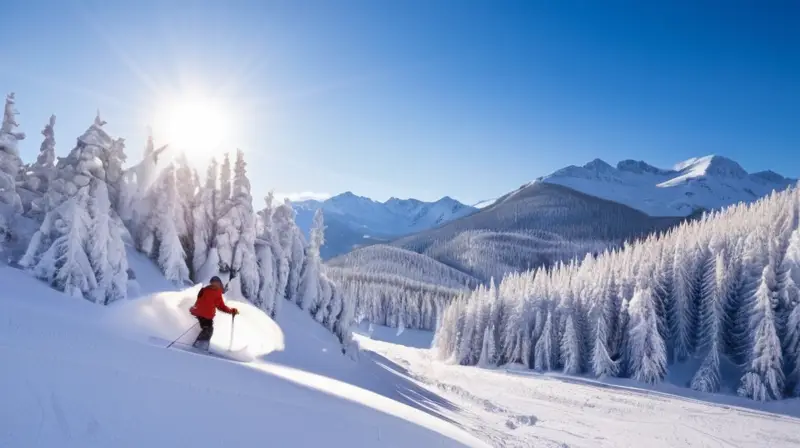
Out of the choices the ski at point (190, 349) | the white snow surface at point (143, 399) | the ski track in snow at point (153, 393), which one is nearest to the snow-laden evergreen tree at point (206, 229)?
the ski track in snow at point (153, 393)

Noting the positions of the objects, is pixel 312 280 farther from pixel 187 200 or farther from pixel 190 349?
pixel 190 349

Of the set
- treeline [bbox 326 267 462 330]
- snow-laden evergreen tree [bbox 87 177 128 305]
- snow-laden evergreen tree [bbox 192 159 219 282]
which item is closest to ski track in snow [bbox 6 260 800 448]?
snow-laden evergreen tree [bbox 87 177 128 305]

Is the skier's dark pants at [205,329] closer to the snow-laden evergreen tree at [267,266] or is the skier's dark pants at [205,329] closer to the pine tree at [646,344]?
the snow-laden evergreen tree at [267,266]

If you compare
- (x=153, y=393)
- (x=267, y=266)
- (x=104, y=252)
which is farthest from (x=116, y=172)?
(x=153, y=393)

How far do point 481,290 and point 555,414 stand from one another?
39790mm

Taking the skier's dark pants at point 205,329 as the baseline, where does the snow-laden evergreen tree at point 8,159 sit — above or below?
above

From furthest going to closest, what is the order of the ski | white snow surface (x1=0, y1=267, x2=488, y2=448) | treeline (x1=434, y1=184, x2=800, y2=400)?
treeline (x1=434, y1=184, x2=800, y2=400) → the ski → white snow surface (x1=0, y1=267, x2=488, y2=448)

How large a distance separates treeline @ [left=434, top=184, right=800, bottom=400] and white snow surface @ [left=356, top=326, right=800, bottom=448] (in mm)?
3222

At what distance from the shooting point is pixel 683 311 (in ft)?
155

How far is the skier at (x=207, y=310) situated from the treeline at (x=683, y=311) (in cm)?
4318

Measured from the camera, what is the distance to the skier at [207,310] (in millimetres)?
12195

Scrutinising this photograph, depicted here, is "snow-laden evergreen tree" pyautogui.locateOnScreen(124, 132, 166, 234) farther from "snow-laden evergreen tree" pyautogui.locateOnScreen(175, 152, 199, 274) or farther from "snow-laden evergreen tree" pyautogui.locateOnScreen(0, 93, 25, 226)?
"snow-laden evergreen tree" pyautogui.locateOnScreen(0, 93, 25, 226)

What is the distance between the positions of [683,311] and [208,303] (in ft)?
164

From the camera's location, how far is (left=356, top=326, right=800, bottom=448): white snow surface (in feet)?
76.6
